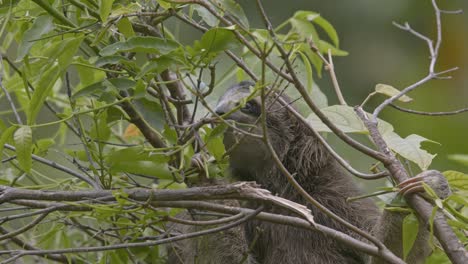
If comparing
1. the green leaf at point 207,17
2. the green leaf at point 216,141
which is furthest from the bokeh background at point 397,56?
the green leaf at point 207,17

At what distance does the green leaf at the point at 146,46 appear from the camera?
336cm

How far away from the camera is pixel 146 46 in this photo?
11.1ft

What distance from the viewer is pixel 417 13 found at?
36.6 ft

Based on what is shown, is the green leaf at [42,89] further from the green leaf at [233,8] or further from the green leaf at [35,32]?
the green leaf at [233,8]

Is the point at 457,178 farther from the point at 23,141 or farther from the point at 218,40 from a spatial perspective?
the point at 23,141

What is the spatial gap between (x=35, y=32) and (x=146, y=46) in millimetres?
434

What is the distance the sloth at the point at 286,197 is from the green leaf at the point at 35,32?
1329 millimetres

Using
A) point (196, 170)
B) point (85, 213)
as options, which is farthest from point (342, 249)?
point (85, 213)

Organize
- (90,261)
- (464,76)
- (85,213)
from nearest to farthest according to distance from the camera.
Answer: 1. (85,213)
2. (90,261)
3. (464,76)

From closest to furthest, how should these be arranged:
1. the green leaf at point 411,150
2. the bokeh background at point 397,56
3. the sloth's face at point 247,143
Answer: the green leaf at point 411,150 < the sloth's face at point 247,143 < the bokeh background at point 397,56

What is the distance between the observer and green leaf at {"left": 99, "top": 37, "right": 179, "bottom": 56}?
3.36m

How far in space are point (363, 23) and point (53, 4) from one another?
28.0ft

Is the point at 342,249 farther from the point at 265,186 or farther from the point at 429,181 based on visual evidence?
the point at 429,181

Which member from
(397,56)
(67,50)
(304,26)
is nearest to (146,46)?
(67,50)
